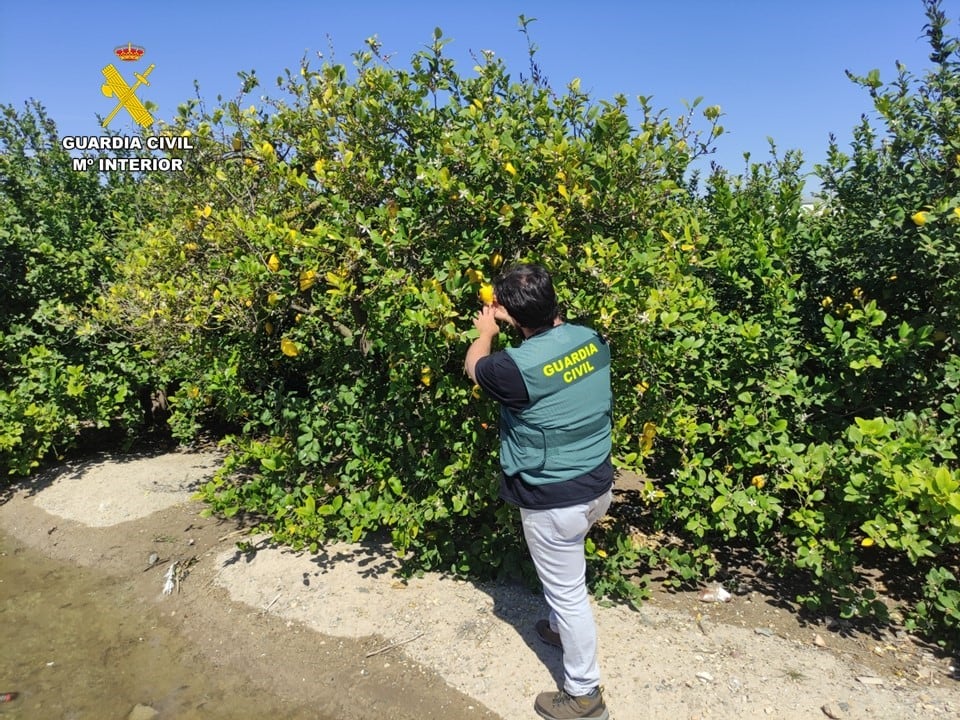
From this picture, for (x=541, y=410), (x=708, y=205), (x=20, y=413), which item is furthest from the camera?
(x=20, y=413)

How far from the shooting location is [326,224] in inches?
127

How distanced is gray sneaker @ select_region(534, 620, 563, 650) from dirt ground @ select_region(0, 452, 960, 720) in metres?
0.04

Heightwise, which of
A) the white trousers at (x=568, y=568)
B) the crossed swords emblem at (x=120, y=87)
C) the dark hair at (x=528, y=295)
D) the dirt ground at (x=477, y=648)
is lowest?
the dirt ground at (x=477, y=648)

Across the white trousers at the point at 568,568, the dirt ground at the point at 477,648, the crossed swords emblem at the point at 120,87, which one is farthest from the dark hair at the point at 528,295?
the crossed swords emblem at the point at 120,87

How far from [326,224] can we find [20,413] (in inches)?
148

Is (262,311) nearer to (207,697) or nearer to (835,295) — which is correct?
(207,697)

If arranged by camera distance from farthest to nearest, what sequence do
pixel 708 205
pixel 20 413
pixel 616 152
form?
pixel 20 413 < pixel 708 205 < pixel 616 152

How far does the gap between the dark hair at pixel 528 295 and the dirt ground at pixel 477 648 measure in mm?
1656

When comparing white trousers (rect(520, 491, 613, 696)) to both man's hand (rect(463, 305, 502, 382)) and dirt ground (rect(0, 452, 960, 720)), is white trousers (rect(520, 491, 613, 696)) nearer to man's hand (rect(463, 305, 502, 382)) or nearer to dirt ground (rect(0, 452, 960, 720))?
dirt ground (rect(0, 452, 960, 720))

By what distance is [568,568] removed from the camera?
2.65 m

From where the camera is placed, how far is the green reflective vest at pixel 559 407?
250 centimetres

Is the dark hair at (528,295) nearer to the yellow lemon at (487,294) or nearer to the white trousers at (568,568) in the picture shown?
the yellow lemon at (487,294)

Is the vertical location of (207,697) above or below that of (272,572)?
below

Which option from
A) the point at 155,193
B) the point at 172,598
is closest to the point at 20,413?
the point at 155,193
